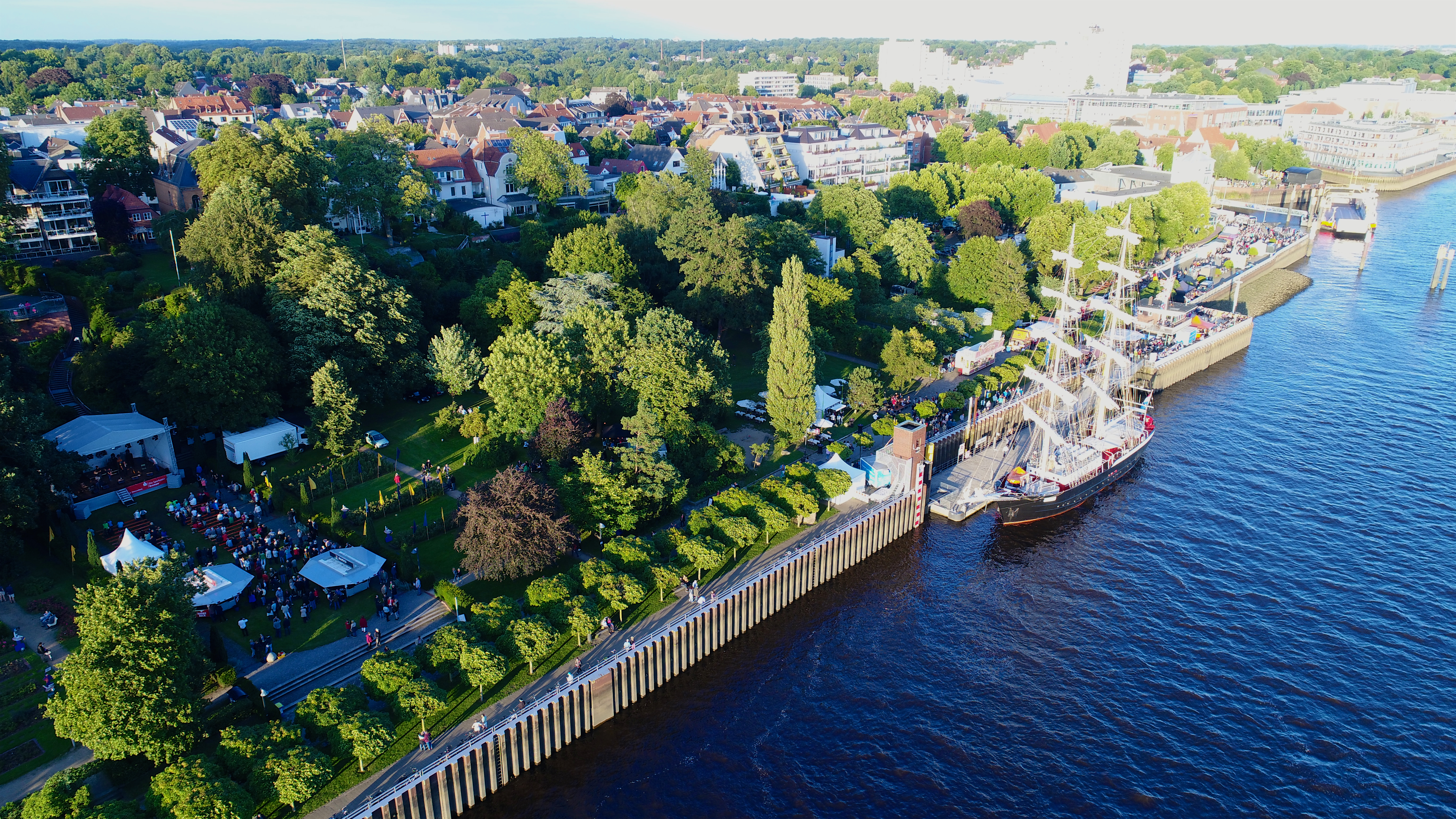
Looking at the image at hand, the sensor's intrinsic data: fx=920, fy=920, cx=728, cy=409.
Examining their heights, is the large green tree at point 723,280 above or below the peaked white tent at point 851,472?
above

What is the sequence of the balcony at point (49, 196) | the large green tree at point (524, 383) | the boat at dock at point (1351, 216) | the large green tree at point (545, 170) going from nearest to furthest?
the large green tree at point (524, 383), the balcony at point (49, 196), the large green tree at point (545, 170), the boat at dock at point (1351, 216)

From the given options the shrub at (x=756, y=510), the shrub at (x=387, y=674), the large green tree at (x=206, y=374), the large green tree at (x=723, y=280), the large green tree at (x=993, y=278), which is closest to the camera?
the shrub at (x=387, y=674)

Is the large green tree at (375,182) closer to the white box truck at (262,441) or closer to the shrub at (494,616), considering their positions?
the white box truck at (262,441)

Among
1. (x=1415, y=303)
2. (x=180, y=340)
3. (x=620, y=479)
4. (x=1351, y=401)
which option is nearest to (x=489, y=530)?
(x=620, y=479)

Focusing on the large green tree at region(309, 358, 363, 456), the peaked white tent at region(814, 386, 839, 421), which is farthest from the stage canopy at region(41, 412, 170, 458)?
the peaked white tent at region(814, 386, 839, 421)

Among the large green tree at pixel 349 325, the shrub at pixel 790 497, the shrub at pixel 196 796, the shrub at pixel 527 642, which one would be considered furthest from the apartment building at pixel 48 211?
the shrub at pixel 790 497

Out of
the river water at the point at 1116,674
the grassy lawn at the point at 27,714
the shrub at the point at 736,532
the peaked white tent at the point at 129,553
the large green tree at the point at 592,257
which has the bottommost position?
the river water at the point at 1116,674

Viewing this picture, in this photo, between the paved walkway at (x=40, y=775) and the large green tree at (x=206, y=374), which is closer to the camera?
the paved walkway at (x=40, y=775)
